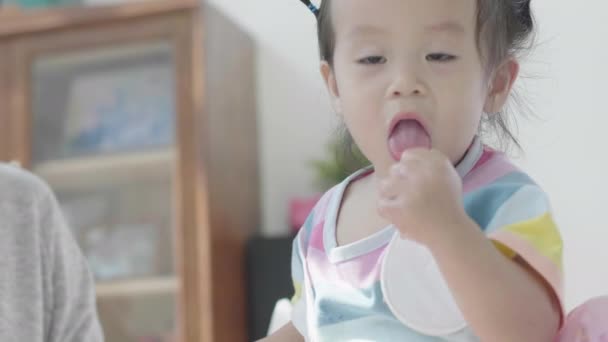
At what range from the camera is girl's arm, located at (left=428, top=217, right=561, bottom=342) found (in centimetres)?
63

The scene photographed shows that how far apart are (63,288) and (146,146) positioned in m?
1.64

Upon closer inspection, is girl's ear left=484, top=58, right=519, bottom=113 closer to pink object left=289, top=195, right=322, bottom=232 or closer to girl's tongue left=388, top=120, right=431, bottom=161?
girl's tongue left=388, top=120, right=431, bottom=161

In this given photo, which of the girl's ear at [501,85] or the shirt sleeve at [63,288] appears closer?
the girl's ear at [501,85]

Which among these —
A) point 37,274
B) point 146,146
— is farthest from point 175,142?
→ point 37,274

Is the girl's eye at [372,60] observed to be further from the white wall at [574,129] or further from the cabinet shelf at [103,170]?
the cabinet shelf at [103,170]

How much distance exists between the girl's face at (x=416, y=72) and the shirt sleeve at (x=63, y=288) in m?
0.48

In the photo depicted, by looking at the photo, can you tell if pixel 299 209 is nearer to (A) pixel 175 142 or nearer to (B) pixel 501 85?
(A) pixel 175 142

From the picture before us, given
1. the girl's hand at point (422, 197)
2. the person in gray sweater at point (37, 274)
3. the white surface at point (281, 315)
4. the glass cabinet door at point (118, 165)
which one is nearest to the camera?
the girl's hand at point (422, 197)

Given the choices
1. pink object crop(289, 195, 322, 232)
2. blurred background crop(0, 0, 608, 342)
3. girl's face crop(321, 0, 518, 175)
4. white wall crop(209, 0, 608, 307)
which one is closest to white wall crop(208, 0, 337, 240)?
blurred background crop(0, 0, 608, 342)

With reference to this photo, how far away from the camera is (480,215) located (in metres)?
0.73

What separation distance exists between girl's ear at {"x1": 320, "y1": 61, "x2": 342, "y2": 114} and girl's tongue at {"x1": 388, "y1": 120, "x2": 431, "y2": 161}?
0.38 ft

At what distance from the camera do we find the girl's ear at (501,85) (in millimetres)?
805

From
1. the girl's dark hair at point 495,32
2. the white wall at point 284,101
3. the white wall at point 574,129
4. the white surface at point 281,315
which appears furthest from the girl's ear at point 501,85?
the white wall at point 284,101

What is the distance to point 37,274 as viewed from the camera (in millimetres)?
1062
